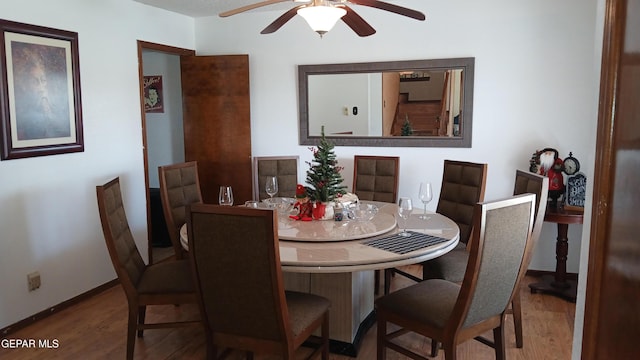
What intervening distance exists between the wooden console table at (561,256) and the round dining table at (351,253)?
42.3 inches

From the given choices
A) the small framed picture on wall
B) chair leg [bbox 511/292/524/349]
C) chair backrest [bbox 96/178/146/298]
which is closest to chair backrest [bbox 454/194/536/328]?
chair leg [bbox 511/292/524/349]

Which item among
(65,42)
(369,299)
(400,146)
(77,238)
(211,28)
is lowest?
(369,299)

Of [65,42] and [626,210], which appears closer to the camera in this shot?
[626,210]

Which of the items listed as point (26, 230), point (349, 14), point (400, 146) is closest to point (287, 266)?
point (349, 14)

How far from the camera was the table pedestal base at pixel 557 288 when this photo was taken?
11.6ft

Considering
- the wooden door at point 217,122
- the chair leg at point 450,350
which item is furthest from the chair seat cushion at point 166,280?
the wooden door at point 217,122

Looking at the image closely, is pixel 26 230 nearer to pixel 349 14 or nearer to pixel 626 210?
pixel 349 14

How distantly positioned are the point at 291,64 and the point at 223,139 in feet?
3.27

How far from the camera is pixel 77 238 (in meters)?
3.56

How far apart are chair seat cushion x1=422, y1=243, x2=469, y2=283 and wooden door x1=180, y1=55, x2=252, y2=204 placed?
2311 mm

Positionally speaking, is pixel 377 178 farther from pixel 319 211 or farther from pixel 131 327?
pixel 131 327

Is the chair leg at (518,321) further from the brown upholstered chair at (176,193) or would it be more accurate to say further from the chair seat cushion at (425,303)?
the brown upholstered chair at (176,193)

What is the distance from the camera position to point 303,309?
2.23m

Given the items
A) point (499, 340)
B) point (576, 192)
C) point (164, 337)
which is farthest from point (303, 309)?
point (576, 192)
